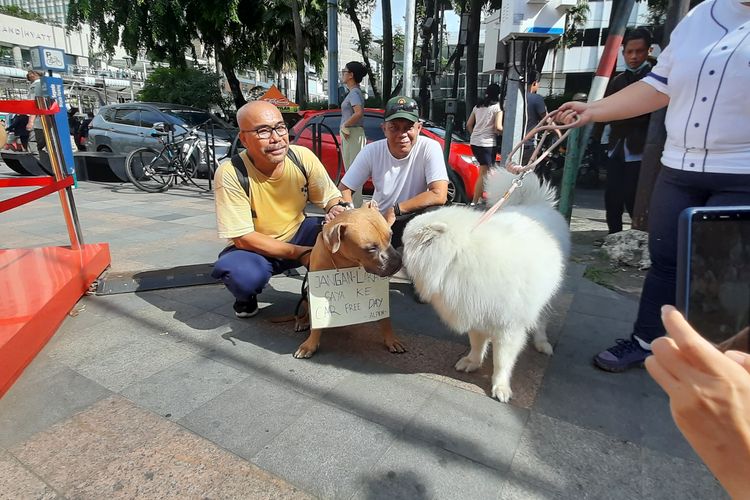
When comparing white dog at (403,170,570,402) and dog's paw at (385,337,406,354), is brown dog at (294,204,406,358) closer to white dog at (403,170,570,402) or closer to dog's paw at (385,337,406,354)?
white dog at (403,170,570,402)

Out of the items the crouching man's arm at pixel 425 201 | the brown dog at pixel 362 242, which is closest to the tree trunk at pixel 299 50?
the crouching man's arm at pixel 425 201

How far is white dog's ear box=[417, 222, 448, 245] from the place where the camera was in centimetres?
200

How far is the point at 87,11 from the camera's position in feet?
55.3

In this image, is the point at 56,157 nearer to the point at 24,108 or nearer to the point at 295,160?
the point at 24,108

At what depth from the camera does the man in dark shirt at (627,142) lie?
4.38m

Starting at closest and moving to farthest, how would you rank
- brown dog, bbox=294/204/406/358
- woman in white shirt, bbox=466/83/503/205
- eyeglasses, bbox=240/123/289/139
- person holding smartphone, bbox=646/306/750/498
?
person holding smartphone, bbox=646/306/750/498, brown dog, bbox=294/204/406/358, eyeglasses, bbox=240/123/289/139, woman in white shirt, bbox=466/83/503/205

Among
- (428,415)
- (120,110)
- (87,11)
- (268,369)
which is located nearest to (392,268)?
(428,415)

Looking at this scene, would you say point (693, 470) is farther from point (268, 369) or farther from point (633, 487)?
point (268, 369)

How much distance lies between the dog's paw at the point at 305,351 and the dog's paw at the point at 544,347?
56.2 inches

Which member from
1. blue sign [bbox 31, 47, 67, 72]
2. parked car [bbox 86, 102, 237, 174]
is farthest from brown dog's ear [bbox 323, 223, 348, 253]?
blue sign [bbox 31, 47, 67, 72]

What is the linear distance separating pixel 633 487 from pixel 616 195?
4.08 metres

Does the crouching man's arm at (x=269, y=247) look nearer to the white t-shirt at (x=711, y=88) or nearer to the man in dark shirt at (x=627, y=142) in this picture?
the white t-shirt at (x=711, y=88)

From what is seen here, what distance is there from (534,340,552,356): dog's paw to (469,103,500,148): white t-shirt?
4.89 m

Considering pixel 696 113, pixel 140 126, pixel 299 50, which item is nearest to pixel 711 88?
pixel 696 113
